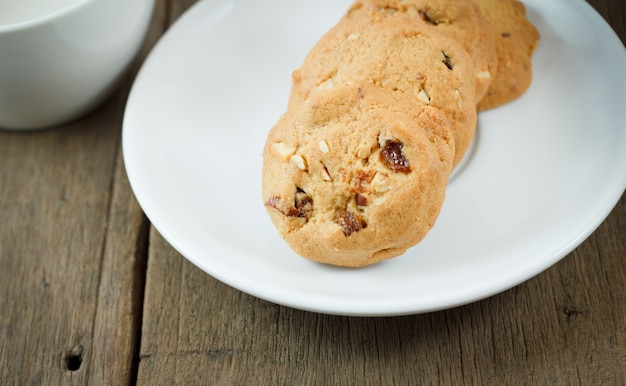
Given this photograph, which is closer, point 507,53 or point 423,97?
point 423,97

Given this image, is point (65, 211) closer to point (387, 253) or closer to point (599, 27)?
point (387, 253)

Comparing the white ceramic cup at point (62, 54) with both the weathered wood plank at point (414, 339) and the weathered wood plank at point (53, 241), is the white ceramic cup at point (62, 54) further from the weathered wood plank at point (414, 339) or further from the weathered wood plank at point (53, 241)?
the weathered wood plank at point (414, 339)

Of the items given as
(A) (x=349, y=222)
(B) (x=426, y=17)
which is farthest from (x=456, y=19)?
(A) (x=349, y=222)

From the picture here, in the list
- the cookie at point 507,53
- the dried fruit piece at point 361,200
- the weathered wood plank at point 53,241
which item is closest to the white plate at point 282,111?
the cookie at point 507,53

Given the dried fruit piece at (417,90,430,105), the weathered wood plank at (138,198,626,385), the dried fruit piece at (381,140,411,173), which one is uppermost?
the dried fruit piece at (417,90,430,105)

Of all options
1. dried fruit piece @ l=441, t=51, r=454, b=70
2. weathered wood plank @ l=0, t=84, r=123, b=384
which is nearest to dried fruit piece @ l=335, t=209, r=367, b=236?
dried fruit piece @ l=441, t=51, r=454, b=70

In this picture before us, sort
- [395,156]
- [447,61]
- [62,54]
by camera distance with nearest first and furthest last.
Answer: [395,156], [447,61], [62,54]

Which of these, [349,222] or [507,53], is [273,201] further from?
[507,53]

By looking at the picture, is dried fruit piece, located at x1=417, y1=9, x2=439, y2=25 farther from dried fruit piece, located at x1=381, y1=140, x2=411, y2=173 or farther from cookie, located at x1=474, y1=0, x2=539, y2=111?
dried fruit piece, located at x1=381, y1=140, x2=411, y2=173
